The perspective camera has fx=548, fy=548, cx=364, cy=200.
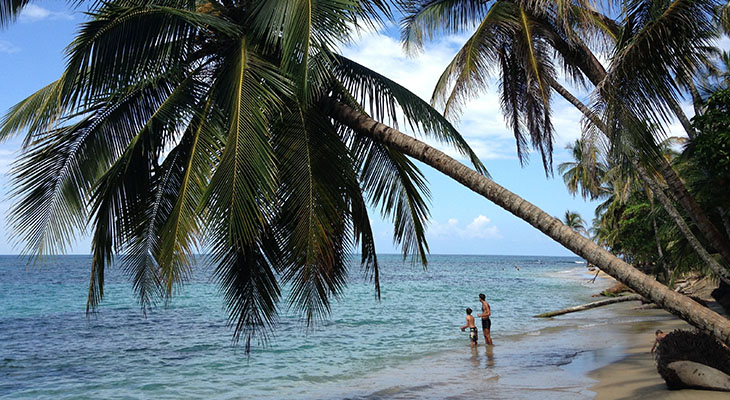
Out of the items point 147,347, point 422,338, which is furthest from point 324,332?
point 147,347

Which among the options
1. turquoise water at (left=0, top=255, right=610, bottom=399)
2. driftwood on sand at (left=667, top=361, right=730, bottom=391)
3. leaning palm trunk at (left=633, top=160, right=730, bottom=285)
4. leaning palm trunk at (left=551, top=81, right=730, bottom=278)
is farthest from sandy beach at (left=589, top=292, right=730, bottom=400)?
leaning palm trunk at (left=551, top=81, right=730, bottom=278)

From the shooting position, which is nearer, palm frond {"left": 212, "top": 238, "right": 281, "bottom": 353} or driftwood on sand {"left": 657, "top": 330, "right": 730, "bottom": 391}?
palm frond {"left": 212, "top": 238, "right": 281, "bottom": 353}

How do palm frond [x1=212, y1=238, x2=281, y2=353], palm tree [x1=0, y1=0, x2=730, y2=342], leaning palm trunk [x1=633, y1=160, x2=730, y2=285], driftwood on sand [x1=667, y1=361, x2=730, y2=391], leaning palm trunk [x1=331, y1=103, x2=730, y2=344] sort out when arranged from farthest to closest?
driftwood on sand [x1=667, y1=361, x2=730, y2=391], leaning palm trunk [x1=633, y1=160, x2=730, y2=285], palm frond [x1=212, y1=238, x2=281, y2=353], palm tree [x1=0, y1=0, x2=730, y2=342], leaning palm trunk [x1=331, y1=103, x2=730, y2=344]

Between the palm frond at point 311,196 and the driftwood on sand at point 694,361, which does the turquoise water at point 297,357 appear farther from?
the palm frond at point 311,196

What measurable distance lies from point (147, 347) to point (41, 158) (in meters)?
15.0

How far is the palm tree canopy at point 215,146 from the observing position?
5.26 m

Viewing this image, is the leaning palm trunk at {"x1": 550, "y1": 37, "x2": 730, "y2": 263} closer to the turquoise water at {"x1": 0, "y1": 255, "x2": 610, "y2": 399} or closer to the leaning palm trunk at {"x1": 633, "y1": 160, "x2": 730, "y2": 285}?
the leaning palm trunk at {"x1": 633, "y1": 160, "x2": 730, "y2": 285}

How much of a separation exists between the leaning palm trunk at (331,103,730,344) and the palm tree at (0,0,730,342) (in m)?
0.02

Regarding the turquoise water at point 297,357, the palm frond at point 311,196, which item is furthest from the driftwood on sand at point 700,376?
the palm frond at point 311,196

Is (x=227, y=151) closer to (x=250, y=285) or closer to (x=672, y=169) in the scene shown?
A: (x=250, y=285)

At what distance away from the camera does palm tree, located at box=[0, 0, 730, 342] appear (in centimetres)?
520

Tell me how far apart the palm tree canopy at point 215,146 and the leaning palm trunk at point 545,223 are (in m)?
0.51

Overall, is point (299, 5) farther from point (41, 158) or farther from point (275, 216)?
point (41, 158)

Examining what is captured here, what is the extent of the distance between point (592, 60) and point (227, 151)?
7901 millimetres
